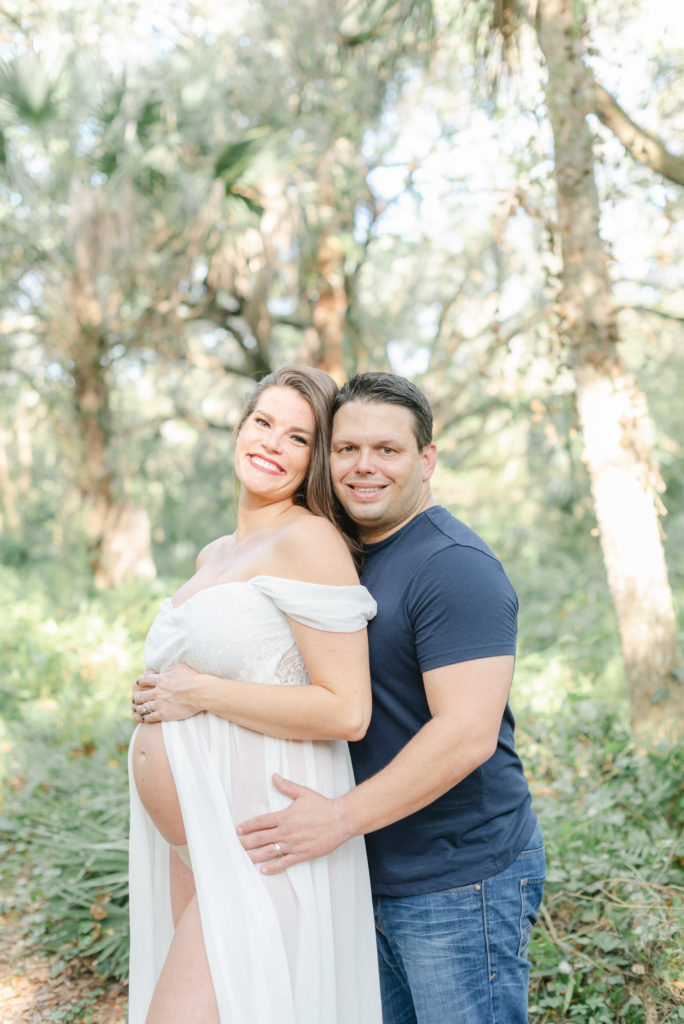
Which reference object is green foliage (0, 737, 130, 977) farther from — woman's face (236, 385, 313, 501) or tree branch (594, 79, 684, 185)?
tree branch (594, 79, 684, 185)

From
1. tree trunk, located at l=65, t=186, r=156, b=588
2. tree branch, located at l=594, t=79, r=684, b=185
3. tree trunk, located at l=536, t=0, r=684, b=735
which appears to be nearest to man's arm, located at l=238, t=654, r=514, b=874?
tree trunk, located at l=536, t=0, r=684, b=735

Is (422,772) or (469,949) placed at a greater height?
(422,772)

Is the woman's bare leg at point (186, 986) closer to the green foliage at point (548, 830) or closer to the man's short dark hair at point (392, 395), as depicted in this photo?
the man's short dark hair at point (392, 395)

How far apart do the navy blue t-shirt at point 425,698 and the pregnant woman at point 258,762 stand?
83 mm

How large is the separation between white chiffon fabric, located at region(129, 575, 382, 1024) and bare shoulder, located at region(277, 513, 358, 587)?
5 cm

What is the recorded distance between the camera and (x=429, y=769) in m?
1.88

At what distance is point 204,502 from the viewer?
1519 centimetres

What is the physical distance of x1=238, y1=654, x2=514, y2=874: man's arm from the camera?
6.19 feet

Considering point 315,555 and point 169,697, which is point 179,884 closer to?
point 169,697

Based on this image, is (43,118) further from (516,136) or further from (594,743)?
(594,743)

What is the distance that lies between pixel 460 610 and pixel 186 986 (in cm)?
105

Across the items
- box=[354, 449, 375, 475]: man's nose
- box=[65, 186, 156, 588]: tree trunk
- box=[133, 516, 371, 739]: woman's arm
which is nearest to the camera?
box=[133, 516, 371, 739]: woman's arm

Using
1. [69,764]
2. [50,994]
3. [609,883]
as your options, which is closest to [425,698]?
[609,883]

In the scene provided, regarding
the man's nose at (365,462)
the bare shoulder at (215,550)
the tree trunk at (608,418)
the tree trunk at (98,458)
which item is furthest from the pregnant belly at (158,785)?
the tree trunk at (98,458)
